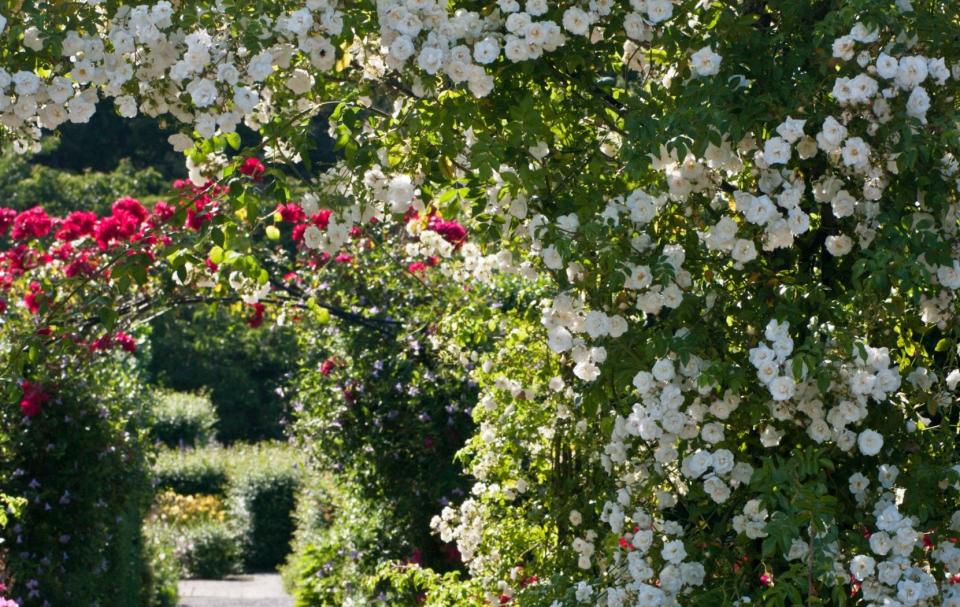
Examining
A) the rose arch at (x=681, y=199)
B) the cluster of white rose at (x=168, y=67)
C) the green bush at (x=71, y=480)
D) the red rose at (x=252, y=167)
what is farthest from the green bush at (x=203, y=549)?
the cluster of white rose at (x=168, y=67)

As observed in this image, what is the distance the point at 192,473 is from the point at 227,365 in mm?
6898

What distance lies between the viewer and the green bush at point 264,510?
524 inches

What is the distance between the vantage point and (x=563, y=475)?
3738mm

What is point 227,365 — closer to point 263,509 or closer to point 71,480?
point 263,509

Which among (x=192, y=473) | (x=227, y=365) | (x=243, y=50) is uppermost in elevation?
(x=227, y=365)

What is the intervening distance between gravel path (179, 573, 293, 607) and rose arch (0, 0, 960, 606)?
7171 millimetres

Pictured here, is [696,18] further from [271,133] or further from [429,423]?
[429,423]

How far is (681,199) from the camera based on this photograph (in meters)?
2.79

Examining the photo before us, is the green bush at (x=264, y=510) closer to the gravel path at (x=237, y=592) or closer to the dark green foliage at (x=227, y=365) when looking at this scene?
the gravel path at (x=237, y=592)

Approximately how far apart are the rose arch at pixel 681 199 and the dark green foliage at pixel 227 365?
1811cm

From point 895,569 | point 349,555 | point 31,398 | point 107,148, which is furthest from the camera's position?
point 107,148

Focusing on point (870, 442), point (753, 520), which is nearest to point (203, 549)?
point (753, 520)

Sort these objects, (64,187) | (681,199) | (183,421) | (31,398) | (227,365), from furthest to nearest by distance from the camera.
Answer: (64,187), (227,365), (183,421), (31,398), (681,199)

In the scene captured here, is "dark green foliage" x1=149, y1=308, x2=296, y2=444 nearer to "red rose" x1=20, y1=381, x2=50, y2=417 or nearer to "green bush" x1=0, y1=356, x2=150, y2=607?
"green bush" x1=0, y1=356, x2=150, y2=607
